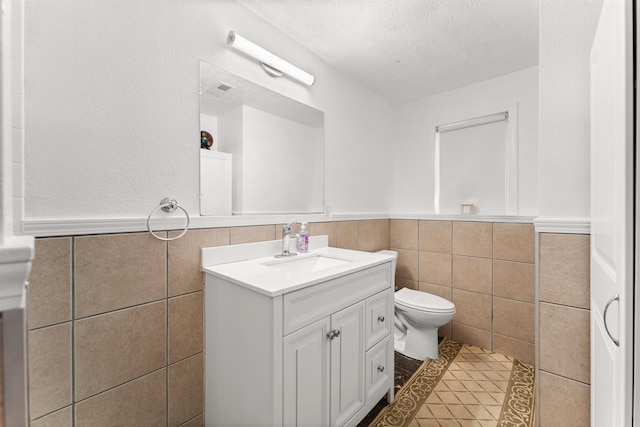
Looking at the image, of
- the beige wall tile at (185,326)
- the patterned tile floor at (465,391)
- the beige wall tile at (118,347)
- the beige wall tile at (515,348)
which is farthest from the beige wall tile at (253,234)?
the beige wall tile at (515,348)

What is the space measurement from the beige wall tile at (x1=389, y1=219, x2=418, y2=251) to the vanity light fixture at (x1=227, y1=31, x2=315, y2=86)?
1.54 m

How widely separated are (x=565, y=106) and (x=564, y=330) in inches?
35.3

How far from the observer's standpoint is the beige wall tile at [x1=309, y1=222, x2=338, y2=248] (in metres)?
1.85

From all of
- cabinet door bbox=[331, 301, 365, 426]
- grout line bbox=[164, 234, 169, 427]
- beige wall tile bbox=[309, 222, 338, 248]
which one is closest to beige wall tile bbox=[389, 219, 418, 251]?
beige wall tile bbox=[309, 222, 338, 248]

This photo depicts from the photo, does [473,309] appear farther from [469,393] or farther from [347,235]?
[347,235]

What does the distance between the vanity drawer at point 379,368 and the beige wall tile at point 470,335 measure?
103 cm

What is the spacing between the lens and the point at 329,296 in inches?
46.4

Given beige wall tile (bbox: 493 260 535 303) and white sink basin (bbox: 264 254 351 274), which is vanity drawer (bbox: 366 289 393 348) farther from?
beige wall tile (bbox: 493 260 535 303)

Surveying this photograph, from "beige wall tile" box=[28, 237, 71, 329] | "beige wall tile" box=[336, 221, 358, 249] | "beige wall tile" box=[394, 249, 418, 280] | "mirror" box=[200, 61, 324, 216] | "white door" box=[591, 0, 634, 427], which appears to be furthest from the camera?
"beige wall tile" box=[394, 249, 418, 280]

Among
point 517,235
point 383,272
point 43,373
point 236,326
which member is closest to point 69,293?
point 43,373

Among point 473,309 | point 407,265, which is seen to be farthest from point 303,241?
point 473,309

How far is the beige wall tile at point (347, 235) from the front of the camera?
2.06 m

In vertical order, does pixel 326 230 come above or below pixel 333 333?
above

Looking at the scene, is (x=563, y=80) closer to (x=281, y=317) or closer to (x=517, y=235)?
(x=517, y=235)
